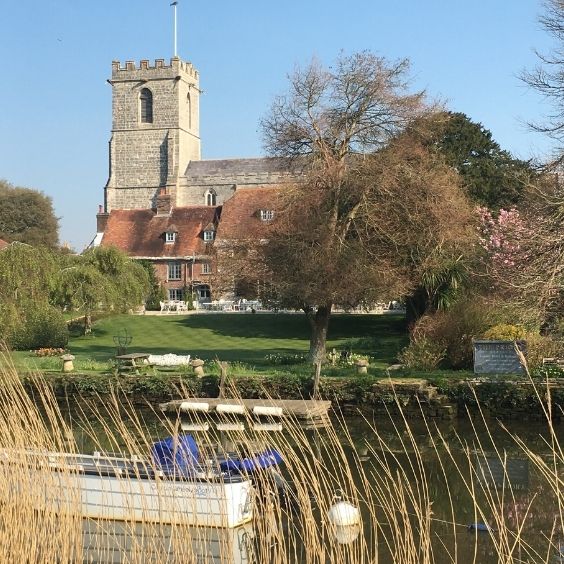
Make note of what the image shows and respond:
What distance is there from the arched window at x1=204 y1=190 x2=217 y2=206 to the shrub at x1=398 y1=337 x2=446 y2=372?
47661 millimetres

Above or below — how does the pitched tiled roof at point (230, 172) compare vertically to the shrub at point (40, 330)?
above

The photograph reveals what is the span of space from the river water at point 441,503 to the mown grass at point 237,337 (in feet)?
24.9

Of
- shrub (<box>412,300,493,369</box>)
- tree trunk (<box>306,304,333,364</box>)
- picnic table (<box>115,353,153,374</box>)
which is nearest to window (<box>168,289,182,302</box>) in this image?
picnic table (<box>115,353,153,374</box>)

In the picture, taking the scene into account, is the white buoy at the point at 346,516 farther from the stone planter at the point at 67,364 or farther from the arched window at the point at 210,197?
the arched window at the point at 210,197

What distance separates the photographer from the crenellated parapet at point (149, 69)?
71.4m

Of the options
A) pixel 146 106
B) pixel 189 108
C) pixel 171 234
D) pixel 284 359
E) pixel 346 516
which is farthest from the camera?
pixel 189 108

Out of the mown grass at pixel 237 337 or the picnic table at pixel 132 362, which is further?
the mown grass at pixel 237 337

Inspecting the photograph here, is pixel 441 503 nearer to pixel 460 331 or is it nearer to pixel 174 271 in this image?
pixel 460 331

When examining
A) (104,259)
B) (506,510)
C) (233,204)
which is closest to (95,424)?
(506,510)

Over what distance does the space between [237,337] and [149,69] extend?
4379 centimetres

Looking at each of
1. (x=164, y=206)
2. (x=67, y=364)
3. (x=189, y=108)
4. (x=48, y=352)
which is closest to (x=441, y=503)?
(x=67, y=364)

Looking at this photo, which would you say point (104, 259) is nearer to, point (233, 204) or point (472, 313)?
point (233, 204)

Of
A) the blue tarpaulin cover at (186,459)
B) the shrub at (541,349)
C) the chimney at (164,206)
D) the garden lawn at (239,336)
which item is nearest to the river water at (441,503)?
the blue tarpaulin cover at (186,459)

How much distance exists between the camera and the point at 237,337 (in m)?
36.2
